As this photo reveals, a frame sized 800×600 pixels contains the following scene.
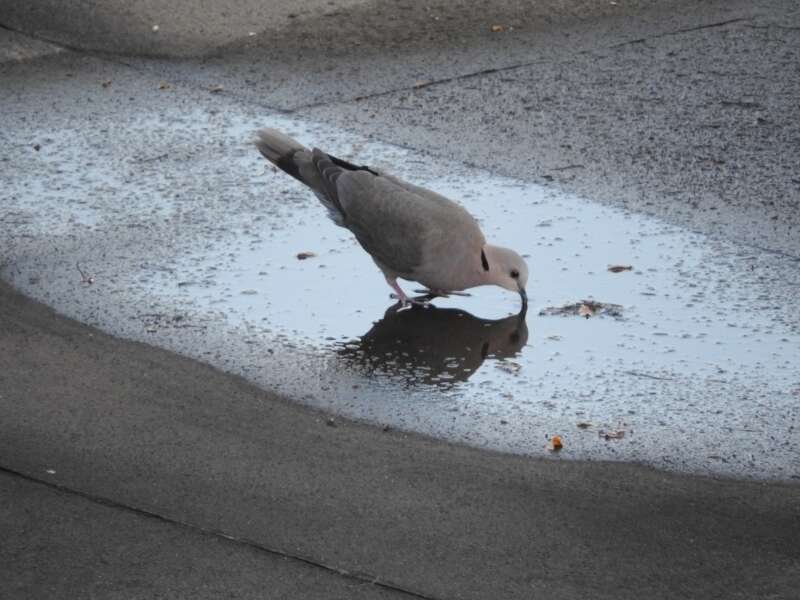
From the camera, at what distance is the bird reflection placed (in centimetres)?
491

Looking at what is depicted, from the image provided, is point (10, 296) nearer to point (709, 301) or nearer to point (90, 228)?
point (90, 228)

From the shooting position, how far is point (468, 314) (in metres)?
5.37

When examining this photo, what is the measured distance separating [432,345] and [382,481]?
102 centimetres

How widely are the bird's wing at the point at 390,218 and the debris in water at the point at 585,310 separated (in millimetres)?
524

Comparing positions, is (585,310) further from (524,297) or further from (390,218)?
(390,218)

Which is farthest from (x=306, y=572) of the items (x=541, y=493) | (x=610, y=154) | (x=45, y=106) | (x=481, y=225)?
(x=45, y=106)

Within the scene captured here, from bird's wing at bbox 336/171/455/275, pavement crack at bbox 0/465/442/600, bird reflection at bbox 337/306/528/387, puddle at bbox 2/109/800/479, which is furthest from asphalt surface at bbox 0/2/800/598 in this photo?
bird's wing at bbox 336/171/455/275

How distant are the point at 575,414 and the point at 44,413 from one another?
5.76ft

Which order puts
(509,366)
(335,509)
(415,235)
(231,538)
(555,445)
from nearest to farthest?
(231,538)
(335,509)
(555,445)
(509,366)
(415,235)

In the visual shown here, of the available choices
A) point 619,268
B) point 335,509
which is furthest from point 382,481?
point 619,268

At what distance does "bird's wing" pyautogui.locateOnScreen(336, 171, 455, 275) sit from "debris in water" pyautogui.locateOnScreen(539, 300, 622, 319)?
0.52m

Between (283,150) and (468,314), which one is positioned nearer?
(468,314)

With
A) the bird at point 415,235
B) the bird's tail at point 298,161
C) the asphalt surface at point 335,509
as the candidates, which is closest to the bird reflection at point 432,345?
the bird at point 415,235

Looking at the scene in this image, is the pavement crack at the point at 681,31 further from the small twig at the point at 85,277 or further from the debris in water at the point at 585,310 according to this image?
the small twig at the point at 85,277
